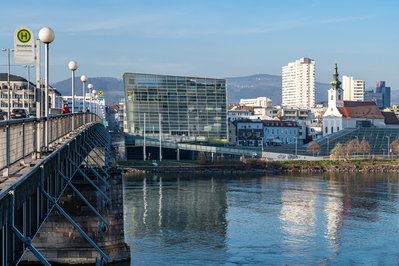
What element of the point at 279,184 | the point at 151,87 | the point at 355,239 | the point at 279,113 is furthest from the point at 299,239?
the point at 279,113

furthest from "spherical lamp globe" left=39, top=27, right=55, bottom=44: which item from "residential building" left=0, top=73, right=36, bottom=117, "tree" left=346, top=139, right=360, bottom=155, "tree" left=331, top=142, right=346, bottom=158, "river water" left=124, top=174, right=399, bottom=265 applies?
"tree" left=346, top=139, right=360, bottom=155

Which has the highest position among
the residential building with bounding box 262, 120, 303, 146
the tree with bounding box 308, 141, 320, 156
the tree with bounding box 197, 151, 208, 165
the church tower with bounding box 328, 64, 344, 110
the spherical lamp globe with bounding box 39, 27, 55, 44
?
the church tower with bounding box 328, 64, 344, 110

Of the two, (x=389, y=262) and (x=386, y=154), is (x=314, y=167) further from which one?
(x=389, y=262)

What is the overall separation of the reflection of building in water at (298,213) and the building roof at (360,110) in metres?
88.7

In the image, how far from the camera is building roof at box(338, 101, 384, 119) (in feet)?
501

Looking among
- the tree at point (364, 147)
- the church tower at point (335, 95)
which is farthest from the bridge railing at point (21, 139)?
the church tower at point (335, 95)

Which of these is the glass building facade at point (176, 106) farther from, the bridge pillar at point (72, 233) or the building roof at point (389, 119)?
the bridge pillar at point (72, 233)

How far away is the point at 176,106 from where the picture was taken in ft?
390

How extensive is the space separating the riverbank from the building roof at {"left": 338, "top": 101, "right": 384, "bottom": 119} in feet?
146

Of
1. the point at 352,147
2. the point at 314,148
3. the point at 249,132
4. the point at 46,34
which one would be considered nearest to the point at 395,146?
the point at 352,147

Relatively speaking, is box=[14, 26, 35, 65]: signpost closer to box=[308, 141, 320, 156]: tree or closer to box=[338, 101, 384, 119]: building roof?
box=[308, 141, 320, 156]: tree

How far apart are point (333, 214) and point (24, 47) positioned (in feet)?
122

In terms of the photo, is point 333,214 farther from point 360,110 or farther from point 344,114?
point 360,110

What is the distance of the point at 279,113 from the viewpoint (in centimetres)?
19475
